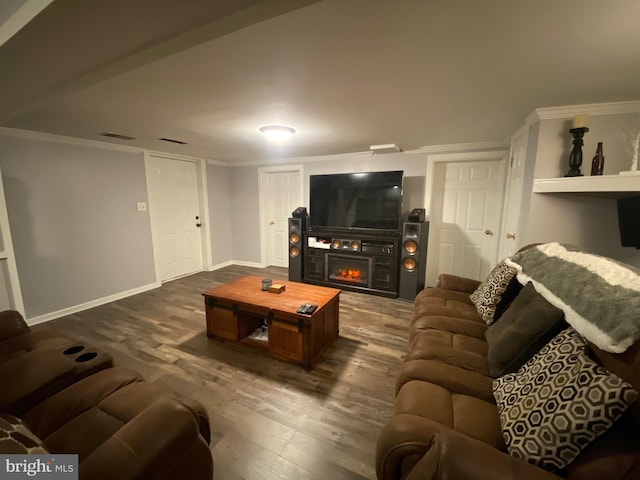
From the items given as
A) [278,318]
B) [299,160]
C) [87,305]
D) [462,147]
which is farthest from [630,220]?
[87,305]

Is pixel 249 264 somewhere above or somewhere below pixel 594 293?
below

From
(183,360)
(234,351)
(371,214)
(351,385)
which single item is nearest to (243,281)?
(234,351)

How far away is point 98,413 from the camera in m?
1.04

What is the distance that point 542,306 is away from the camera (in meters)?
1.28

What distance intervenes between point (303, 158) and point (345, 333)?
3064 mm

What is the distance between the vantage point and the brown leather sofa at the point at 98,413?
779 mm

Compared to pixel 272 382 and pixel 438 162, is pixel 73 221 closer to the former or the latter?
pixel 272 382

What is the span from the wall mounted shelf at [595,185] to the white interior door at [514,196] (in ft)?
1.49

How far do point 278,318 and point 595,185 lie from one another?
101 inches

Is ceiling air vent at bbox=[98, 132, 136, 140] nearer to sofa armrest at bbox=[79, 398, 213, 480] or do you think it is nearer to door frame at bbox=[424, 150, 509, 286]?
sofa armrest at bbox=[79, 398, 213, 480]

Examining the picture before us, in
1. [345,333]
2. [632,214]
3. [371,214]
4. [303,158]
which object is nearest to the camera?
[632,214]

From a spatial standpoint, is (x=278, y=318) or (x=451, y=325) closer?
(x=451, y=325)

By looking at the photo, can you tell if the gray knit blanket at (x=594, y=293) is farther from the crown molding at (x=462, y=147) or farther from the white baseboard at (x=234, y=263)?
the white baseboard at (x=234, y=263)

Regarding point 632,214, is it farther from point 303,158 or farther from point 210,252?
point 210,252
